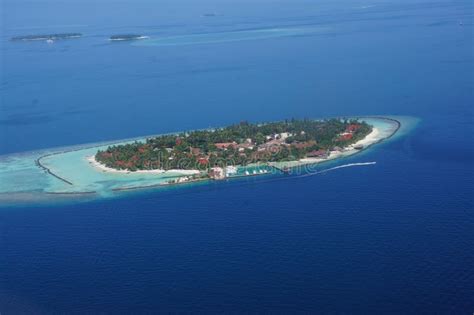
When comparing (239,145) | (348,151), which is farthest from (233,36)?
(348,151)

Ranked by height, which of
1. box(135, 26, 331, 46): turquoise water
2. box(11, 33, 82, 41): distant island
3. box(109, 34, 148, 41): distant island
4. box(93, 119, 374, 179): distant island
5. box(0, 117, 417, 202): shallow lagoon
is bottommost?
box(0, 117, 417, 202): shallow lagoon

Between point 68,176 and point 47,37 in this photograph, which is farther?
point 47,37

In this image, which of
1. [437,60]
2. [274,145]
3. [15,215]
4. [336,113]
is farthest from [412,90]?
[15,215]

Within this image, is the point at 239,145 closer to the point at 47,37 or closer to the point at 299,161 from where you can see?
the point at 299,161

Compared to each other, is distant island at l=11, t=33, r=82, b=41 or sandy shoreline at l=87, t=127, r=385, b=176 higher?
distant island at l=11, t=33, r=82, b=41

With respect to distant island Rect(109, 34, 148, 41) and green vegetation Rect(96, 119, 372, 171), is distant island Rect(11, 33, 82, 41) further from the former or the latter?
green vegetation Rect(96, 119, 372, 171)

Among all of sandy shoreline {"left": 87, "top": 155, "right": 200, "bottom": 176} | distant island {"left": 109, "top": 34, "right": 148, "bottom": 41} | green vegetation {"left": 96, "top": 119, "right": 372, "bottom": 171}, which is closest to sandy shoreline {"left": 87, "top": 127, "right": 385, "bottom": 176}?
sandy shoreline {"left": 87, "top": 155, "right": 200, "bottom": 176}

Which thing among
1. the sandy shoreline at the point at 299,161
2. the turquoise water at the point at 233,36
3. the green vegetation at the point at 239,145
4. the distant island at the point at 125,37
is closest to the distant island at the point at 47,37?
the distant island at the point at 125,37

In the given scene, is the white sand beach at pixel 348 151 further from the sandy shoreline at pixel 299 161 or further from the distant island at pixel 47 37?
the distant island at pixel 47 37
